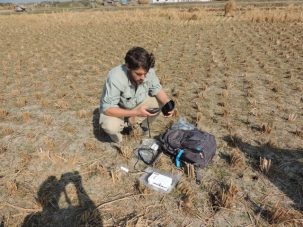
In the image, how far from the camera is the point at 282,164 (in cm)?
405

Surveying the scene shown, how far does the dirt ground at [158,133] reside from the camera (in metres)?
3.33

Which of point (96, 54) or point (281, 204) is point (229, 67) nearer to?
point (96, 54)

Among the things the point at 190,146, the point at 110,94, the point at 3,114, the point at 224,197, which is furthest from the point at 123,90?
the point at 3,114

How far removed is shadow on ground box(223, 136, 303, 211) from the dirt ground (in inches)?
0.6

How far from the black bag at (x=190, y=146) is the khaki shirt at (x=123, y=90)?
0.76 metres

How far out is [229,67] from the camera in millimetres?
8867

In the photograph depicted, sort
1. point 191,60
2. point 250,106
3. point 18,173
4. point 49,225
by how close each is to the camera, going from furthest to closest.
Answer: point 191,60, point 250,106, point 18,173, point 49,225

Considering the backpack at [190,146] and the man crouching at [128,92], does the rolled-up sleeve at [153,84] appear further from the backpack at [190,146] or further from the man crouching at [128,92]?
the backpack at [190,146]

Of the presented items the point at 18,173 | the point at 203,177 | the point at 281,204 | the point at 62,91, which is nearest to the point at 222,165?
the point at 203,177

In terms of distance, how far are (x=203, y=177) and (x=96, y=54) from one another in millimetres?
8818

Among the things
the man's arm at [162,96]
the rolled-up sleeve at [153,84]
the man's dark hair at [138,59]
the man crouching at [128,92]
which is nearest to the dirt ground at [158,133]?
the man crouching at [128,92]

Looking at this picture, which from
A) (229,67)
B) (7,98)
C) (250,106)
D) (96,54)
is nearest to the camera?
(250,106)

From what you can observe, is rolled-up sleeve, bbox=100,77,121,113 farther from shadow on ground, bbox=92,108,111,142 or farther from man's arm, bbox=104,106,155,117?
shadow on ground, bbox=92,108,111,142

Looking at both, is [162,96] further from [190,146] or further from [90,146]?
[90,146]
